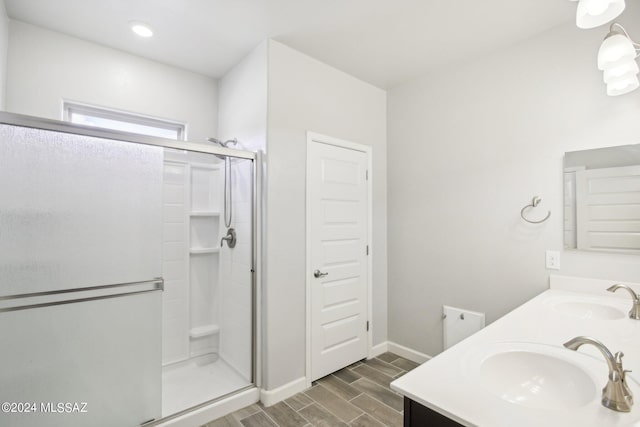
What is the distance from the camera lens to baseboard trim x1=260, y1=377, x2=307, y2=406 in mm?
2203

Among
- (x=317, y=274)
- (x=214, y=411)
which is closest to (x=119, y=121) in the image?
(x=317, y=274)

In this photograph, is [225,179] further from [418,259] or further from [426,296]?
[426,296]

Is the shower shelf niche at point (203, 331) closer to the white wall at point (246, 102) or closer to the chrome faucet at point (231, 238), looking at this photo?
the chrome faucet at point (231, 238)

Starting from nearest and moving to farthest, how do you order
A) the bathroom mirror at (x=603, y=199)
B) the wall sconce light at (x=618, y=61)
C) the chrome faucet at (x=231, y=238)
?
1. the wall sconce light at (x=618, y=61)
2. the bathroom mirror at (x=603, y=199)
3. the chrome faucet at (x=231, y=238)

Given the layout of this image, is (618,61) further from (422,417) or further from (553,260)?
(422,417)

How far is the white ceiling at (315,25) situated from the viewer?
191cm

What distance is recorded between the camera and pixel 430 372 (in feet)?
3.19

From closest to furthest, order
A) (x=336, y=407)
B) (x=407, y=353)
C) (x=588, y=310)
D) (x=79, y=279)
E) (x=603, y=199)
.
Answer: (x=79, y=279) → (x=588, y=310) → (x=603, y=199) → (x=336, y=407) → (x=407, y=353)

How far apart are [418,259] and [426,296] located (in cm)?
35

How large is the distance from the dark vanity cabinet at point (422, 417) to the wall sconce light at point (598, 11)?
159 cm

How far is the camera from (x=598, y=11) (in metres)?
1.18

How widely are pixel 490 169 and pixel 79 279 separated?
2.87m

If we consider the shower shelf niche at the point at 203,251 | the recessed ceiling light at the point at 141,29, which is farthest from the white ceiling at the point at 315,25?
the shower shelf niche at the point at 203,251

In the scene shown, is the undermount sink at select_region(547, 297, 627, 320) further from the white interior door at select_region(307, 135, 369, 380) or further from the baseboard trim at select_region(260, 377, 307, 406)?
the baseboard trim at select_region(260, 377, 307, 406)
